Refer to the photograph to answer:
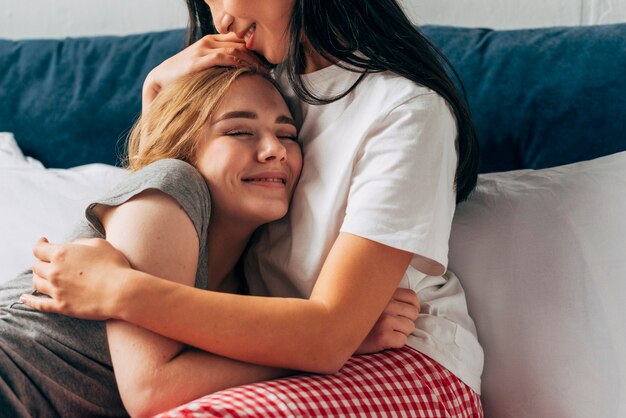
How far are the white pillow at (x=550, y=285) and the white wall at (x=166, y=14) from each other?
503mm

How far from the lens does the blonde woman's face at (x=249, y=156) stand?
4.27 ft

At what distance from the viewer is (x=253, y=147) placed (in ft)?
4.34

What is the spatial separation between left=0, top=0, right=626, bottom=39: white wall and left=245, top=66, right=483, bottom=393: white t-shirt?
2.16 ft

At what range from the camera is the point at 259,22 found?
136 cm

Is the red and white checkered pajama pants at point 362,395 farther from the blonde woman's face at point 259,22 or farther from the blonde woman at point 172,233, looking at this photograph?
the blonde woman's face at point 259,22

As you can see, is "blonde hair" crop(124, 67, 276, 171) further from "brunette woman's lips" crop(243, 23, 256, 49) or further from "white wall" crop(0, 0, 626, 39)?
"white wall" crop(0, 0, 626, 39)

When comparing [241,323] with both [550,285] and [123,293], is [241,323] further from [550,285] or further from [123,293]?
[550,285]

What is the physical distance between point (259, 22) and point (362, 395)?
605mm

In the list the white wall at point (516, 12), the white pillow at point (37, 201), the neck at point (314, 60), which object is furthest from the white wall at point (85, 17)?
the neck at point (314, 60)

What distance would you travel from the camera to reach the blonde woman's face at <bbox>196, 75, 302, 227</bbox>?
130 centimetres

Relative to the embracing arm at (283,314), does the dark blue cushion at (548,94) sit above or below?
above

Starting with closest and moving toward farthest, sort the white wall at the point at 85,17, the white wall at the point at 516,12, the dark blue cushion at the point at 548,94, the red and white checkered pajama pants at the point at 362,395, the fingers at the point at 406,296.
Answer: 1. the red and white checkered pajama pants at the point at 362,395
2. the fingers at the point at 406,296
3. the dark blue cushion at the point at 548,94
4. the white wall at the point at 516,12
5. the white wall at the point at 85,17

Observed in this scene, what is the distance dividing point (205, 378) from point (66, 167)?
103cm

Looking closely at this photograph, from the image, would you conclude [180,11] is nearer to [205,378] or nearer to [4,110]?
[4,110]
